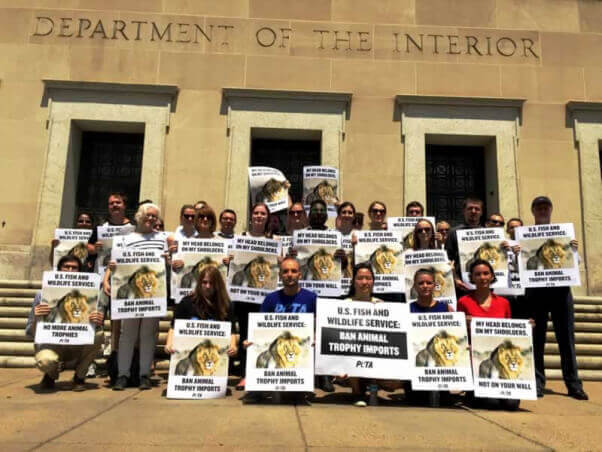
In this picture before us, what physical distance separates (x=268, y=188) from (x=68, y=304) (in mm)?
4171

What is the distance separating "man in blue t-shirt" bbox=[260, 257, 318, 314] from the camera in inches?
214

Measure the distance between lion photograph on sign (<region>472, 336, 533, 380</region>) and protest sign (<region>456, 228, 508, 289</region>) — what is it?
1.34 meters

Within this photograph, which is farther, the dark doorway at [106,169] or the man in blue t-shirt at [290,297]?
the dark doorway at [106,169]

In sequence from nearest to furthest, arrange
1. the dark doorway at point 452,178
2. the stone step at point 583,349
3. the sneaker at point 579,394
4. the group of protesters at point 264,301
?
the group of protesters at point 264,301
the sneaker at point 579,394
the stone step at point 583,349
the dark doorway at point 452,178

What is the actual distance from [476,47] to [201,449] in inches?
494

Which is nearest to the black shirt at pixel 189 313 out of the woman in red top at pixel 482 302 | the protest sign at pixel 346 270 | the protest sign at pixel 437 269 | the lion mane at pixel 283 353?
the lion mane at pixel 283 353

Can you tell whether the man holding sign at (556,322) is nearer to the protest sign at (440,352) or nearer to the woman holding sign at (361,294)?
the protest sign at (440,352)

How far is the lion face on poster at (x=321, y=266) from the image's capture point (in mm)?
6203

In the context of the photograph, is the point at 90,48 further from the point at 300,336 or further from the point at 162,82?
the point at 300,336

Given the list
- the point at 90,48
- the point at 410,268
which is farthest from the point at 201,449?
the point at 90,48

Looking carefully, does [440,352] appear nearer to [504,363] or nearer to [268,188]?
[504,363]

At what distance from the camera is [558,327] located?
623cm

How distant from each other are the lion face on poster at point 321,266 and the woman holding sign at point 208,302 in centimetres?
116

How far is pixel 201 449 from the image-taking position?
334 centimetres
